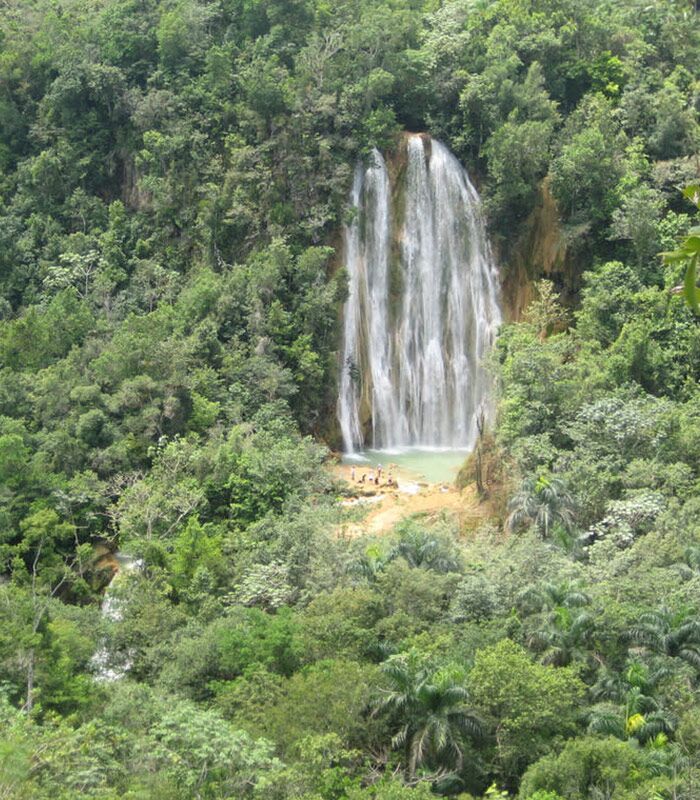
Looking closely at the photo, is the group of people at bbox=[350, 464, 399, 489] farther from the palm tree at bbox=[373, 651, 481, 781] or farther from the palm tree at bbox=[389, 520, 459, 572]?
the palm tree at bbox=[373, 651, 481, 781]

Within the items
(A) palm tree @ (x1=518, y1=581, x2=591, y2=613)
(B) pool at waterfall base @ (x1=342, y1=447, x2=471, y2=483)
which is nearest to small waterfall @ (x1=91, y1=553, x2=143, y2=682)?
(A) palm tree @ (x1=518, y1=581, x2=591, y2=613)

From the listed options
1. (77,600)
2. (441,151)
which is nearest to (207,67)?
(441,151)

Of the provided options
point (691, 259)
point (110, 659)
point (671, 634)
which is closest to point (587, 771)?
point (671, 634)

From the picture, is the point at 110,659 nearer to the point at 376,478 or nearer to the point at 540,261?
the point at 376,478

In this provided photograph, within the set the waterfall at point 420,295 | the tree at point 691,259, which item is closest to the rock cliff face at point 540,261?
the waterfall at point 420,295

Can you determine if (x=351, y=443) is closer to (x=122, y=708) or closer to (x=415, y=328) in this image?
(x=415, y=328)
